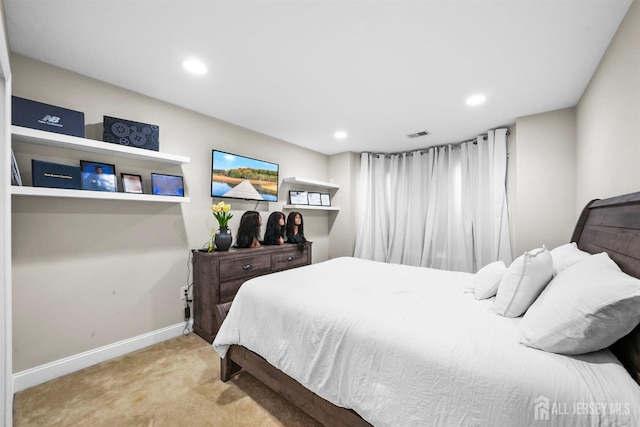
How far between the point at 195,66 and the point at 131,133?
34.5 inches

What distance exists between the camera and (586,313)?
2.97ft

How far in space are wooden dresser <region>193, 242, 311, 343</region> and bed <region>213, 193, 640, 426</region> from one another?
2.07 ft

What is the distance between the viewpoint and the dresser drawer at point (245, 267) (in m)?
2.64

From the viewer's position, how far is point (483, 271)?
1792 mm

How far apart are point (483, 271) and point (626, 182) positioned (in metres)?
0.99

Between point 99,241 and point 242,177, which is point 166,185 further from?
point 242,177

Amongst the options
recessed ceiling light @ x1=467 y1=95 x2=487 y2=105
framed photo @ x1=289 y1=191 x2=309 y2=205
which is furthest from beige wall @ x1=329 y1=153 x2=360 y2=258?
recessed ceiling light @ x1=467 y1=95 x2=487 y2=105

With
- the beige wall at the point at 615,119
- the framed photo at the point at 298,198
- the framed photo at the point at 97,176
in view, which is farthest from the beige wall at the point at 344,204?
the framed photo at the point at 97,176

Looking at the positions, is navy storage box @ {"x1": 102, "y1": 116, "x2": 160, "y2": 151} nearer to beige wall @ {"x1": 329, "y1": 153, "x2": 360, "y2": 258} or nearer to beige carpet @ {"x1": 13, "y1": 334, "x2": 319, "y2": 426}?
beige carpet @ {"x1": 13, "y1": 334, "x2": 319, "y2": 426}

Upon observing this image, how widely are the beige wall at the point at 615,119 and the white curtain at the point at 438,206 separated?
1.06 metres

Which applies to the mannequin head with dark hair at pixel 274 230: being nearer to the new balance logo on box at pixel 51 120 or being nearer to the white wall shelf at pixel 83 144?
the white wall shelf at pixel 83 144

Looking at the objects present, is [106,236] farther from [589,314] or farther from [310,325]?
[589,314]

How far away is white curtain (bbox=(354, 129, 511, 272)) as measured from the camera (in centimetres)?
333

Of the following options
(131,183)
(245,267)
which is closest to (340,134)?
(245,267)
